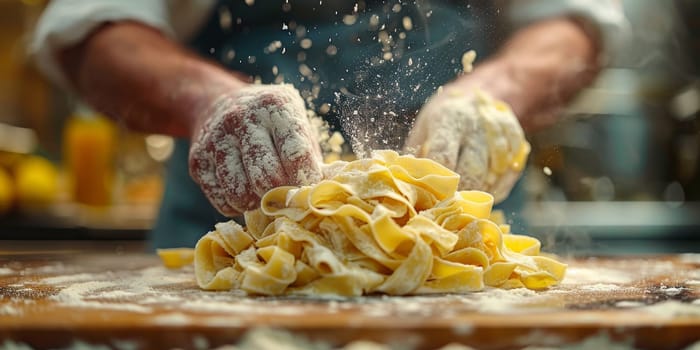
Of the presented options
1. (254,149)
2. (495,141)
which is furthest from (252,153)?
(495,141)

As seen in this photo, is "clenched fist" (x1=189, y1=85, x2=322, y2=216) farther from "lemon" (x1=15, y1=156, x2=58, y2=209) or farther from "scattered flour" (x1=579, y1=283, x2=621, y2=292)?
"lemon" (x1=15, y1=156, x2=58, y2=209)

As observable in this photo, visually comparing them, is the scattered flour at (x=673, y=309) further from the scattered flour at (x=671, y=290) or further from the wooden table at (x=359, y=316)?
the scattered flour at (x=671, y=290)

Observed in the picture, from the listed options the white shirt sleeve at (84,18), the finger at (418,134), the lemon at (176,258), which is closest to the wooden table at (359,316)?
the lemon at (176,258)

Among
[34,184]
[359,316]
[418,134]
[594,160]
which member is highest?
[594,160]

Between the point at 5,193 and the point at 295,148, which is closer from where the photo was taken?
the point at 295,148

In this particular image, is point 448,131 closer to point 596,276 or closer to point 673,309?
point 596,276

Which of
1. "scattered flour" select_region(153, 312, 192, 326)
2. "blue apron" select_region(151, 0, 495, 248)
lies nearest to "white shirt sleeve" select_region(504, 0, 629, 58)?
"blue apron" select_region(151, 0, 495, 248)
